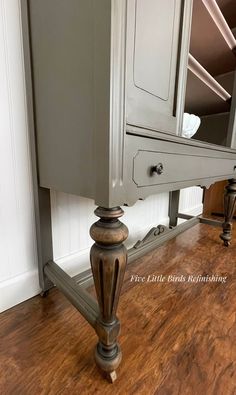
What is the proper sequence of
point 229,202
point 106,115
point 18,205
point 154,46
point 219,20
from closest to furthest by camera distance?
point 106,115, point 154,46, point 18,205, point 219,20, point 229,202

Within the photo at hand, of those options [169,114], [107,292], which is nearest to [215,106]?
[169,114]

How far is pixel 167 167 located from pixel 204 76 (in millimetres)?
640

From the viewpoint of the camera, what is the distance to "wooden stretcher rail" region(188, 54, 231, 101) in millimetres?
829

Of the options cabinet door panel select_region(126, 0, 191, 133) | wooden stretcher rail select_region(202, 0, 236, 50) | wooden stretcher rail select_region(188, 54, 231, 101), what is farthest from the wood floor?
wooden stretcher rail select_region(202, 0, 236, 50)

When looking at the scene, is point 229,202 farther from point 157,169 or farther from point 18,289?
point 18,289

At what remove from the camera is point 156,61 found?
1.80ft

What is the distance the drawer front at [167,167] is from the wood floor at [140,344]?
0.49 meters

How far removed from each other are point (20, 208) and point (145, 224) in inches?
34.8

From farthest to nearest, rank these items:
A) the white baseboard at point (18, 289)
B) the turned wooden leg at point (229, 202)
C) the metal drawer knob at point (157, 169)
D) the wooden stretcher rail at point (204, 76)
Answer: the turned wooden leg at point (229, 202), the wooden stretcher rail at point (204, 76), the white baseboard at point (18, 289), the metal drawer knob at point (157, 169)

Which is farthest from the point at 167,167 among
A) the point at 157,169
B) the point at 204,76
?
the point at 204,76

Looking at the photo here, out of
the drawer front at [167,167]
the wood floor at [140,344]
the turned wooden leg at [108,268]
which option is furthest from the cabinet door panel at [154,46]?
the wood floor at [140,344]

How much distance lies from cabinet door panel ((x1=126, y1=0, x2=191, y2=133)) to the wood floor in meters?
0.63

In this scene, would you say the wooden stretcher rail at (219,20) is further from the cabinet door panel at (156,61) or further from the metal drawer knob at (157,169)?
the metal drawer knob at (157,169)

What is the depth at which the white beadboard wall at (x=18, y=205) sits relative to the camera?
2.09 ft
